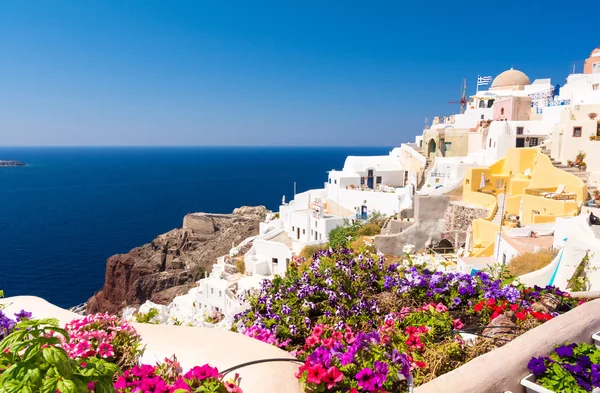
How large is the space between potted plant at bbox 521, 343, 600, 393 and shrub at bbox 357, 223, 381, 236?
2213 centimetres

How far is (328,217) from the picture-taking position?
28.6m

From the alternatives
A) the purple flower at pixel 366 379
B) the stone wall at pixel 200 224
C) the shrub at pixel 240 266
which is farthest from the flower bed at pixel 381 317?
the stone wall at pixel 200 224

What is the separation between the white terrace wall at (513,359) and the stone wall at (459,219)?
18186 mm

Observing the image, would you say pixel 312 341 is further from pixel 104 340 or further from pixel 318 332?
pixel 104 340

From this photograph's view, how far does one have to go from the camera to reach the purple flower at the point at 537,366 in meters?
3.80

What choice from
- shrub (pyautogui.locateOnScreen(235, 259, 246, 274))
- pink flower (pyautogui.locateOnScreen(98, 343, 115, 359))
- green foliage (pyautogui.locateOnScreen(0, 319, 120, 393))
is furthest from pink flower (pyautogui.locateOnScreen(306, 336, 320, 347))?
shrub (pyautogui.locateOnScreen(235, 259, 246, 274))

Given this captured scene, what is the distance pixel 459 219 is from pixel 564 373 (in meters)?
20.7

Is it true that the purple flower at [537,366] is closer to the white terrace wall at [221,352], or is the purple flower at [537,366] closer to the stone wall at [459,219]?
the white terrace wall at [221,352]

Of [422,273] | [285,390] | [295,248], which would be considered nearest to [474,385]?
[285,390]

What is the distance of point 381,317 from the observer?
5.79 meters

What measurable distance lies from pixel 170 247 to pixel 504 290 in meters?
45.6

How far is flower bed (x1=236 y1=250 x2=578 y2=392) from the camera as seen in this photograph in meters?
3.53

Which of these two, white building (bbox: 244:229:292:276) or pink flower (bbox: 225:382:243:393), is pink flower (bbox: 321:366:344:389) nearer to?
pink flower (bbox: 225:382:243:393)

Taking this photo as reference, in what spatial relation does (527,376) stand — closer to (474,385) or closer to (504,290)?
(474,385)
